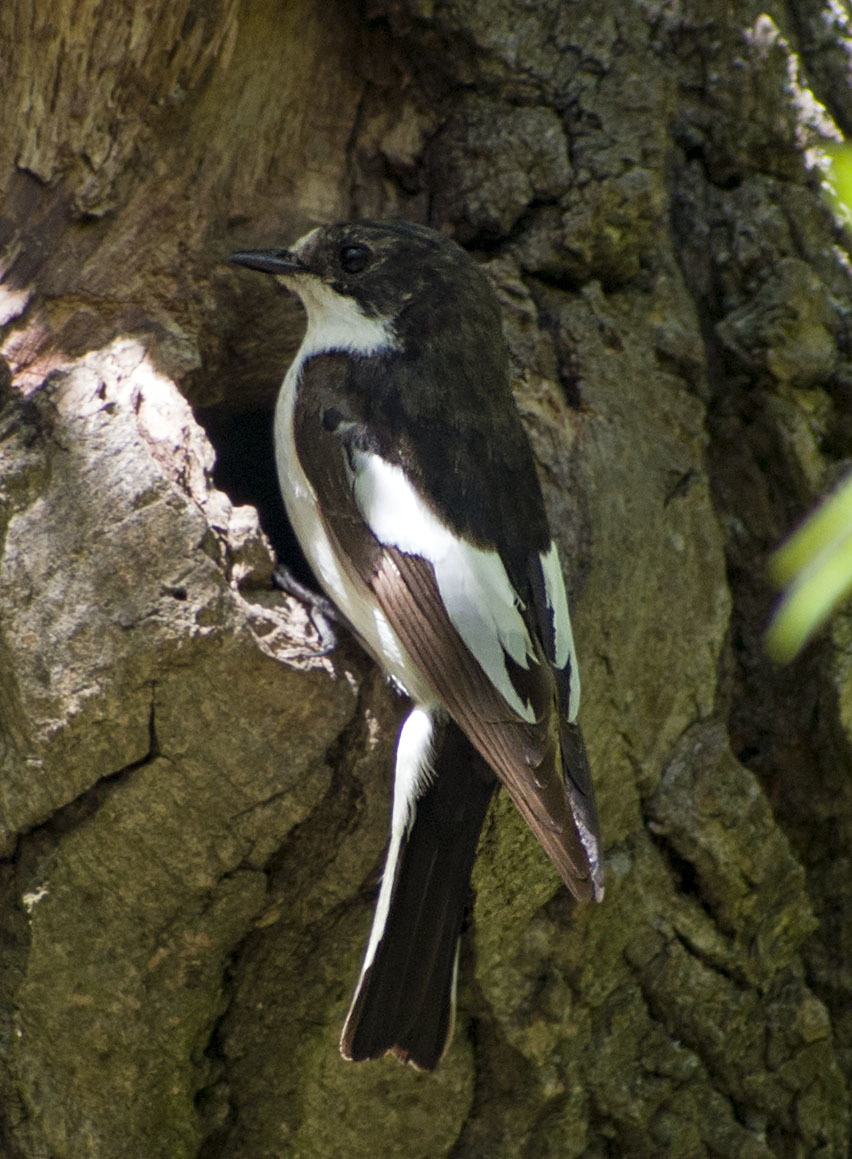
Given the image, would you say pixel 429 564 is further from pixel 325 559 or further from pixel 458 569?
pixel 325 559

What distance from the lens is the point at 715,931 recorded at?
8.83 feet

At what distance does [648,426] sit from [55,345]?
4.59ft

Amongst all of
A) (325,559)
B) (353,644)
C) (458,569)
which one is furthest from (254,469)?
(458,569)

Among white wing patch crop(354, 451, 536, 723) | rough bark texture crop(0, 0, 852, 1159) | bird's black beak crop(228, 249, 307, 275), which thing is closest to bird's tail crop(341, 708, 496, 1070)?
rough bark texture crop(0, 0, 852, 1159)

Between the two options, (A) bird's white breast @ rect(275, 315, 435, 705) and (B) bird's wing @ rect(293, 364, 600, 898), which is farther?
(A) bird's white breast @ rect(275, 315, 435, 705)

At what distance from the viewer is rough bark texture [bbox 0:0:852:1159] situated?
91.5 inches

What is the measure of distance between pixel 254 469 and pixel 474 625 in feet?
5.34

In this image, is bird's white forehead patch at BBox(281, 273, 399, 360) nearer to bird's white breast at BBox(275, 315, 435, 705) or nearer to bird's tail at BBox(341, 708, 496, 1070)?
bird's white breast at BBox(275, 315, 435, 705)

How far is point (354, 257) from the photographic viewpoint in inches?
117

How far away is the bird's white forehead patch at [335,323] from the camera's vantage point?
297 centimetres

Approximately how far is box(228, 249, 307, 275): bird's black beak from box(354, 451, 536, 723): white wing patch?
56 cm

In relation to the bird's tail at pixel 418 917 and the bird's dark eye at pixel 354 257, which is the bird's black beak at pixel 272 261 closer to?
the bird's dark eye at pixel 354 257

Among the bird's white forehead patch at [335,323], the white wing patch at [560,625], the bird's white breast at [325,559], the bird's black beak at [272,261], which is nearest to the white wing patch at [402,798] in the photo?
the bird's white breast at [325,559]

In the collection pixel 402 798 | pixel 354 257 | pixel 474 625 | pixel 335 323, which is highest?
pixel 354 257
